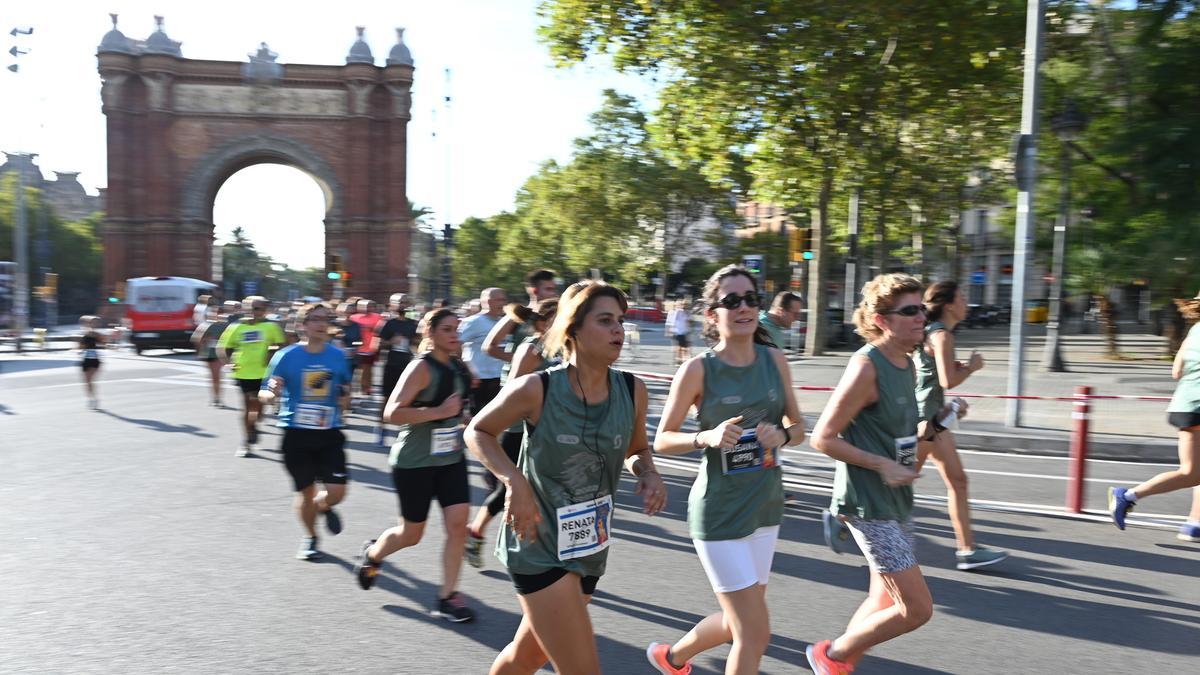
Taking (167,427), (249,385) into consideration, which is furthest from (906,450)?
(167,427)

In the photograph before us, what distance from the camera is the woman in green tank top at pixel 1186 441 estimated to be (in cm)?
677

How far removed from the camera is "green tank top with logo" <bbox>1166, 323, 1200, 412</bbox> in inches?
265

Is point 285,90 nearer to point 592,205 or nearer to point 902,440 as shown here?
point 592,205

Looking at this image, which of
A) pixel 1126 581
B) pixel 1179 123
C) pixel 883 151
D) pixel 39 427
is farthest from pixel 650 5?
pixel 1126 581

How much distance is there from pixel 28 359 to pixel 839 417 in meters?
31.9

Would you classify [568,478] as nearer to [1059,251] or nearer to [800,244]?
[1059,251]

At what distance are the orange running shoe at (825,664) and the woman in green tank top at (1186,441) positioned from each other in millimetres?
3968

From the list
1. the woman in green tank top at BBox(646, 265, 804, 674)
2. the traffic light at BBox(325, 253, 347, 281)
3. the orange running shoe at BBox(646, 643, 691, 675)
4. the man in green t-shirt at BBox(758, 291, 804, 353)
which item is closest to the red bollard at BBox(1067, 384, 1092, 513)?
the man in green t-shirt at BBox(758, 291, 804, 353)

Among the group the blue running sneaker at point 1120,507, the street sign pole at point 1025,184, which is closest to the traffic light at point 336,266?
the street sign pole at point 1025,184

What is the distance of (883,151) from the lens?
2422 centimetres

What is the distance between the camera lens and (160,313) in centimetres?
3250

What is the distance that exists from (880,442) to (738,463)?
2.18 ft

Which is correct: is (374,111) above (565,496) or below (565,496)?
above

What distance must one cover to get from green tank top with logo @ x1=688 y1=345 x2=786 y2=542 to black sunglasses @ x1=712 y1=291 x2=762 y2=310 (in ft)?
0.63
